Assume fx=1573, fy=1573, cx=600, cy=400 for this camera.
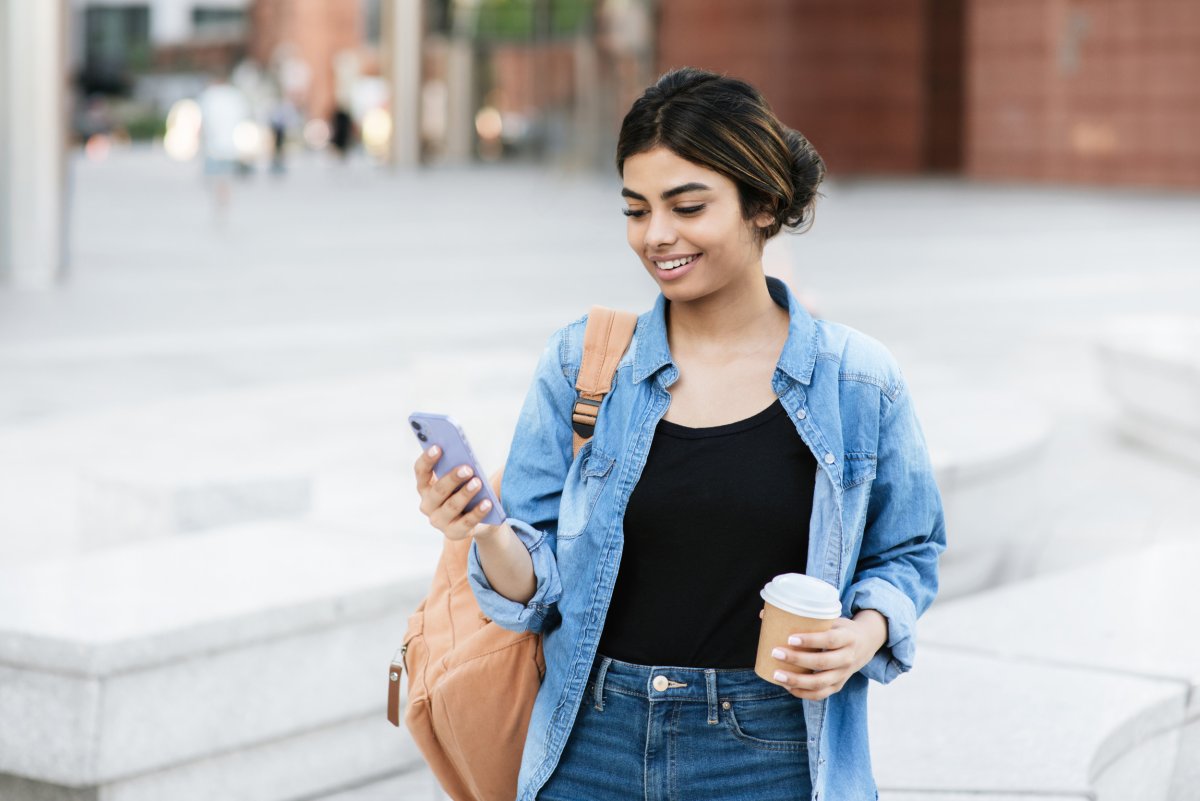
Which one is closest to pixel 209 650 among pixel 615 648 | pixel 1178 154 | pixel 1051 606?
pixel 615 648

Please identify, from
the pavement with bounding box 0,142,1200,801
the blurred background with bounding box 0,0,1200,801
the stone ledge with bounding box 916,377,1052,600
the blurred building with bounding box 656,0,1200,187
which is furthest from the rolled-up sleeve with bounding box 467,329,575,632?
the blurred building with bounding box 656,0,1200,187

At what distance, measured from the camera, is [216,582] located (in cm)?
394

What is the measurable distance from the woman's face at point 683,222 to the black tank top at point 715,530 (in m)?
0.21

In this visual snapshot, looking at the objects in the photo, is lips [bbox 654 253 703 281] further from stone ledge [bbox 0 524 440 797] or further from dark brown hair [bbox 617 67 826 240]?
stone ledge [bbox 0 524 440 797]

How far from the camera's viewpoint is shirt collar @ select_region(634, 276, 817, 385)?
218cm

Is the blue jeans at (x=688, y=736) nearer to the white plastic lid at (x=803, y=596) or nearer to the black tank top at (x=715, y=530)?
the black tank top at (x=715, y=530)

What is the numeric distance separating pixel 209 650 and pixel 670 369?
1867 mm

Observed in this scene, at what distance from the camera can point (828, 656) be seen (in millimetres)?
2010

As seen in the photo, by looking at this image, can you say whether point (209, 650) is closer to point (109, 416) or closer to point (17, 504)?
point (17, 504)

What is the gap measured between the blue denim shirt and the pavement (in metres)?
1.25

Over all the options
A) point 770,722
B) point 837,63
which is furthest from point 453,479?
point 837,63

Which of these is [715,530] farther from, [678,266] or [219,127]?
[219,127]

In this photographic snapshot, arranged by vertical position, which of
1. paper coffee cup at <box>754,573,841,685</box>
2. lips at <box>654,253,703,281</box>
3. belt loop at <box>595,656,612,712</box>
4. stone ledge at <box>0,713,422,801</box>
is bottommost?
stone ledge at <box>0,713,422,801</box>

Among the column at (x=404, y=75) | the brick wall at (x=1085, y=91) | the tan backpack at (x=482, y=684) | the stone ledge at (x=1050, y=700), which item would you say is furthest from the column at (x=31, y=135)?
the column at (x=404, y=75)
